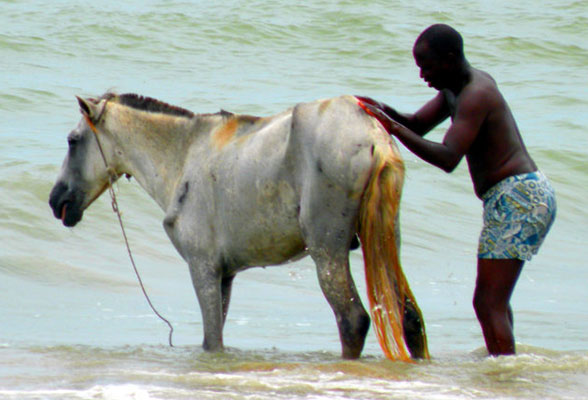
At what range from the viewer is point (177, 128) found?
21.1 feet

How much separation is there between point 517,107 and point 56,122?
8482mm

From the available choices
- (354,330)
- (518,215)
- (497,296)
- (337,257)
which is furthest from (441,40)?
(354,330)

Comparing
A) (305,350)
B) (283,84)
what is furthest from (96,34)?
(305,350)

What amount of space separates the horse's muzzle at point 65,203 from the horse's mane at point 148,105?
0.63 meters

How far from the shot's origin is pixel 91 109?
6.48 m

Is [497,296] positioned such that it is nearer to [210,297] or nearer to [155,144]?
[210,297]

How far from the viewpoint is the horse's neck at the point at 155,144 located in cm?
642

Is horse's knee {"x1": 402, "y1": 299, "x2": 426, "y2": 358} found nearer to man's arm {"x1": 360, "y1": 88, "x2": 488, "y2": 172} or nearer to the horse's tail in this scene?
the horse's tail

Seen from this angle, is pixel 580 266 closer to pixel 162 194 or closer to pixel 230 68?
pixel 162 194

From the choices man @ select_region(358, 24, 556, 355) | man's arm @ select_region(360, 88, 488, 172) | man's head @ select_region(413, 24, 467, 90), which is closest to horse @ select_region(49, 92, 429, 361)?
man's arm @ select_region(360, 88, 488, 172)

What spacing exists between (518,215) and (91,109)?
2592 millimetres

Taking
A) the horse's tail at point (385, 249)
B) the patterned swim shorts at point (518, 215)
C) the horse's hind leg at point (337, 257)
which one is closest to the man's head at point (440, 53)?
the horse's tail at point (385, 249)

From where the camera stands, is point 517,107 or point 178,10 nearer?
point 517,107

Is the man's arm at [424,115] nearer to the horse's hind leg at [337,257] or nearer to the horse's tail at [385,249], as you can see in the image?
the horse's tail at [385,249]
